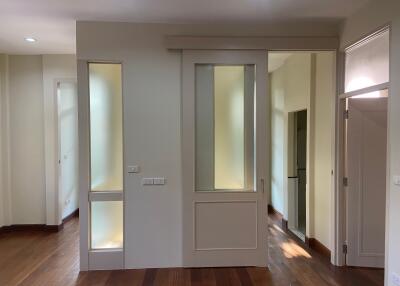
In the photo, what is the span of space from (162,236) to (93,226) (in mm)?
845

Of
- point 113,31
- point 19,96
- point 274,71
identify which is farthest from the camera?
point 274,71

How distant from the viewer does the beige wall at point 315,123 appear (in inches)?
148

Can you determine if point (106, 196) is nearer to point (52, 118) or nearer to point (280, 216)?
point (52, 118)

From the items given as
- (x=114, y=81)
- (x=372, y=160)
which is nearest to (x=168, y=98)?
(x=114, y=81)

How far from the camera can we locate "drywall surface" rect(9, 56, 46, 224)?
15.8 ft

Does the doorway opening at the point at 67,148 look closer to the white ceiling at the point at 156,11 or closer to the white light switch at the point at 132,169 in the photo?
the white ceiling at the point at 156,11

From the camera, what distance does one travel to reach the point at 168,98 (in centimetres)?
348

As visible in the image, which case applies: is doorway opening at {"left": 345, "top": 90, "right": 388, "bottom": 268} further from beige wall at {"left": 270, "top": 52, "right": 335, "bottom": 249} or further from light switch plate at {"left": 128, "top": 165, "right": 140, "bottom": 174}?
light switch plate at {"left": 128, "top": 165, "right": 140, "bottom": 174}

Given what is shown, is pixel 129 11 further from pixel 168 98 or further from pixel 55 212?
pixel 55 212

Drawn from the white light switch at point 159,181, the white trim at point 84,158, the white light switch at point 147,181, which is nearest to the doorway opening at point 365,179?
the white light switch at point 159,181

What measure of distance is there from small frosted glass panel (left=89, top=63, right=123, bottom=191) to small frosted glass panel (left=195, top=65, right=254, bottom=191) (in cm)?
97

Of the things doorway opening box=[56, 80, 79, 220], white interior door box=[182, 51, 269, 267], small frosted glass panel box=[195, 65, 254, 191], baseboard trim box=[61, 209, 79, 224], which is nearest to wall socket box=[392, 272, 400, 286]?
white interior door box=[182, 51, 269, 267]

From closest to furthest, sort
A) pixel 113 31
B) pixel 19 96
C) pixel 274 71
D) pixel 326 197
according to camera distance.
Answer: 1. pixel 113 31
2. pixel 326 197
3. pixel 19 96
4. pixel 274 71

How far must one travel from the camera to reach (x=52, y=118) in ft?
15.7
